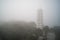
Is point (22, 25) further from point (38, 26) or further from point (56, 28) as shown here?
point (56, 28)

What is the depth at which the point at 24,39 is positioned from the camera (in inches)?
33.3

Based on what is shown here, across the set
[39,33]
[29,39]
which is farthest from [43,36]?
[29,39]

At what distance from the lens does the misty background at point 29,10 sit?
0.85 m

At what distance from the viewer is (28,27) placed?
33.6 inches

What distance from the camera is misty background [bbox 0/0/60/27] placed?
85cm

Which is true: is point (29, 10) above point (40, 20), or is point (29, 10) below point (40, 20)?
above

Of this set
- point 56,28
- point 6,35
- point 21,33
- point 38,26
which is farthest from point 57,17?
point 6,35

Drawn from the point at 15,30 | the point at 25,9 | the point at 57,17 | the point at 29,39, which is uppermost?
the point at 25,9

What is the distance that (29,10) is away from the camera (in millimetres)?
866

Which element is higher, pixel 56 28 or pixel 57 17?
pixel 57 17

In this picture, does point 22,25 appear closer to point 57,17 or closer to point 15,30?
point 15,30

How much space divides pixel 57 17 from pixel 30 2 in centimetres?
44

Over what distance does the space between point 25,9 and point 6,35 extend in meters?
0.46

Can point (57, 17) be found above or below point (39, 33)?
above
